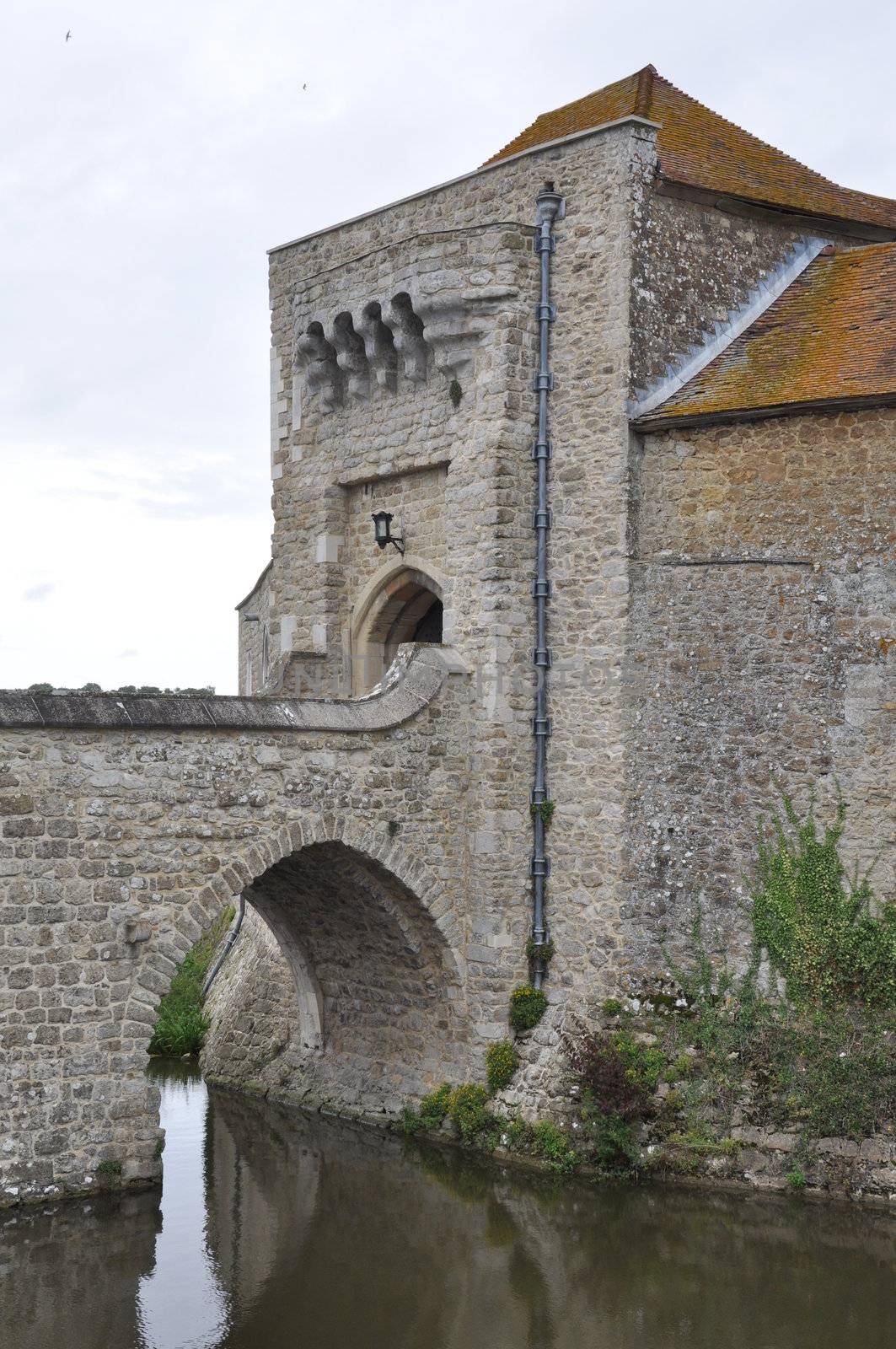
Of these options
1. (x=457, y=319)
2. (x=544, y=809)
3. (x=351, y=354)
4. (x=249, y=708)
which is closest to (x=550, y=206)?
(x=457, y=319)

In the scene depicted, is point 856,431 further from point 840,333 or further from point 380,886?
point 380,886

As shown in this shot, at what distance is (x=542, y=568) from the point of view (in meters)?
12.3

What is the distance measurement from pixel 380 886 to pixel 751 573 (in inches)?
146

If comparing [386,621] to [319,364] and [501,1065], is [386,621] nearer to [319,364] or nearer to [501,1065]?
[319,364]

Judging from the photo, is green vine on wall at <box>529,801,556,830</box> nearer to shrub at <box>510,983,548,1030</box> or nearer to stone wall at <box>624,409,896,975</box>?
stone wall at <box>624,409,896,975</box>

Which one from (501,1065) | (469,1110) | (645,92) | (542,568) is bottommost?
(469,1110)

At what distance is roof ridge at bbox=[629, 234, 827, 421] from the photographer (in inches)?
472

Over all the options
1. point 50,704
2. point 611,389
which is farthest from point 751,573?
point 50,704

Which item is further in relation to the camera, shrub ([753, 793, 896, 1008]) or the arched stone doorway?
the arched stone doorway

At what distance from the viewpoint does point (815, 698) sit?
11.3 m

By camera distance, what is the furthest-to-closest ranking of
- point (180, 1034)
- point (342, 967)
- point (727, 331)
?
1. point (180, 1034)
2. point (342, 967)
3. point (727, 331)

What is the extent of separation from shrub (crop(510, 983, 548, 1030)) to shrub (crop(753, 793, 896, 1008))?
6.08 feet

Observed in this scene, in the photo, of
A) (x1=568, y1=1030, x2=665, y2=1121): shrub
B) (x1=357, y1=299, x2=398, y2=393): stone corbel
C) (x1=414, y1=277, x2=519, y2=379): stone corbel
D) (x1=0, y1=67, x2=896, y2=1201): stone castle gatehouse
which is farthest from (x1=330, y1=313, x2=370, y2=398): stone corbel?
(x1=568, y1=1030, x2=665, y2=1121): shrub

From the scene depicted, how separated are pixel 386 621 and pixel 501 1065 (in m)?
4.15
